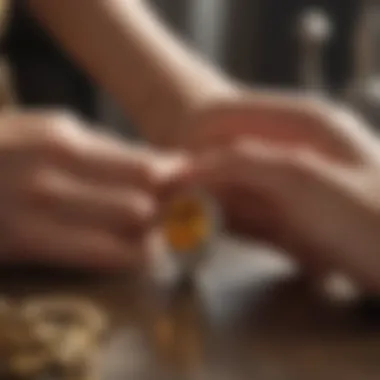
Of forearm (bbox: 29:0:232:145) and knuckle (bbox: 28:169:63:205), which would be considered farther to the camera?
forearm (bbox: 29:0:232:145)

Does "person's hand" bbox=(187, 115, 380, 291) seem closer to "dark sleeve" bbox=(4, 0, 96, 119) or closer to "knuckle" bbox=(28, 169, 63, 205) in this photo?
"knuckle" bbox=(28, 169, 63, 205)

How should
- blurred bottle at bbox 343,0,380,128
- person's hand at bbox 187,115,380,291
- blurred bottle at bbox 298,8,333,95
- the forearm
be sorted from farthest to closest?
blurred bottle at bbox 298,8,333,95, blurred bottle at bbox 343,0,380,128, the forearm, person's hand at bbox 187,115,380,291

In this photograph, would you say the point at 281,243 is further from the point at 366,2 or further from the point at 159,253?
the point at 366,2

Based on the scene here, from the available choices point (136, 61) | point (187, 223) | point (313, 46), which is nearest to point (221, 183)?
point (187, 223)

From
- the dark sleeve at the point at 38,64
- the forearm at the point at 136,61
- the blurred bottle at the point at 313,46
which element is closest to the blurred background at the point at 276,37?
the blurred bottle at the point at 313,46

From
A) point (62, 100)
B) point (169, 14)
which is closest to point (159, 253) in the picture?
point (62, 100)

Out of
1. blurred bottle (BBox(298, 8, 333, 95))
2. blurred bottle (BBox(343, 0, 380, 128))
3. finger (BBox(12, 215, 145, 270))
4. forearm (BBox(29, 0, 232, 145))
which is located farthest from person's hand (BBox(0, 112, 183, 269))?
blurred bottle (BBox(298, 8, 333, 95))

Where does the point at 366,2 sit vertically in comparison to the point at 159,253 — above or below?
above

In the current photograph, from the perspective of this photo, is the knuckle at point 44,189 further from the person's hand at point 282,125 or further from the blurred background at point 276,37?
the blurred background at point 276,37
